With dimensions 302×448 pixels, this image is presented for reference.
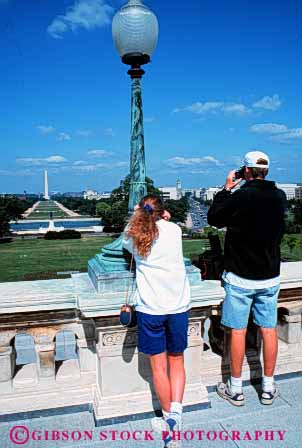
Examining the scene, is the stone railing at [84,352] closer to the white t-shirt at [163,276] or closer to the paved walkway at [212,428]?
the paved walkway at [212,428]

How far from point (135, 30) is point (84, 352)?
9.35ft

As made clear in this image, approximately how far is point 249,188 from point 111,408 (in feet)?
7.09

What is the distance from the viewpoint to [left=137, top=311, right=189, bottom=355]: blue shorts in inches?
123

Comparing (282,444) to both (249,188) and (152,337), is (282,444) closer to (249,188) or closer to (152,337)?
(152,337)

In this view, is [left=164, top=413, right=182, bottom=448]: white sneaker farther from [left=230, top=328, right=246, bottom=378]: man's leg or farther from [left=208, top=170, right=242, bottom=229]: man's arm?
[left=208, top=170, right=242, bottom=229]: man's arm

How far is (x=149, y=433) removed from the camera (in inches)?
133

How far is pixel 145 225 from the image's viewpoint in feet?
10.1

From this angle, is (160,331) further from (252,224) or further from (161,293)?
(252,224)

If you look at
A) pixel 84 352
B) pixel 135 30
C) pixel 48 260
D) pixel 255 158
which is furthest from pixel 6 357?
pixel 48 260

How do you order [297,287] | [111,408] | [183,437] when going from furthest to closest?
1. [297,287]
2. [111,408]
3. [183,437]

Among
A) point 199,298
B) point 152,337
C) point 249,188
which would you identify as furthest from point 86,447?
point 249,188

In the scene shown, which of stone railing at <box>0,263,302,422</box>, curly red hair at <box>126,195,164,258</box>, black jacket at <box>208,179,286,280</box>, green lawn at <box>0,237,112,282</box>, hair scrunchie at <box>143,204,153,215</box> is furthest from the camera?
green lawn at <box>0,237,112,282</box>

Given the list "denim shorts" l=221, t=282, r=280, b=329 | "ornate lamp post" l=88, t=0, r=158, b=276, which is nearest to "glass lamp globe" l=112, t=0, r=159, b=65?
"ornate lamp post" l=88, t=0, r=158, b=276

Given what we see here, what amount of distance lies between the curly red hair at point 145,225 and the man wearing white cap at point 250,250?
52cm
